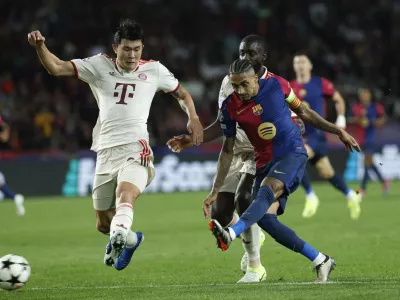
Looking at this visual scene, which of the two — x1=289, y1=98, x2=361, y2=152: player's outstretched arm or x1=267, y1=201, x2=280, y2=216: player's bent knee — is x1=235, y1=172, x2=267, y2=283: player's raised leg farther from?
x1=289, y1=98, x2=361, y2=152: player's outstretched arm

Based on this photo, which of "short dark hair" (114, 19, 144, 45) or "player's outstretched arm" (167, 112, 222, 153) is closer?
"short dark hair" (114, 19, 144, 45)

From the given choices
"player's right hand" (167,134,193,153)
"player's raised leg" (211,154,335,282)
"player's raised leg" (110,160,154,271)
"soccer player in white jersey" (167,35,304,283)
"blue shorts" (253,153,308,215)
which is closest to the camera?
"player's raised leg" (110,160,154,271)

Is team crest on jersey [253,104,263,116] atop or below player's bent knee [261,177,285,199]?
atop

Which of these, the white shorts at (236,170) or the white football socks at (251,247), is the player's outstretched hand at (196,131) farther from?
the white football socks at (251,247)

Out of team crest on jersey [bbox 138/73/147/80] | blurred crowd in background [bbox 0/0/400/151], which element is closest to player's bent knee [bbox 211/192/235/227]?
team crest on jersey [bbox 138/73/147/80]

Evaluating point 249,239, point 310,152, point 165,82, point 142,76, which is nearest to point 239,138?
point 165,82

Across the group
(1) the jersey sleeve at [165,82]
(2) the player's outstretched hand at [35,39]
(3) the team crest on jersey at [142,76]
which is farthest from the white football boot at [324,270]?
(2) the player's outstretched hand at [35,39]

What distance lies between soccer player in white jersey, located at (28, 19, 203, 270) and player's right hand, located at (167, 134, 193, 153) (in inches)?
3.4

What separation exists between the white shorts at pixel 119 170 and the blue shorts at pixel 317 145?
21.0 ft

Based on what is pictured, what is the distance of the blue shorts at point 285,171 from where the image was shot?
7700 millimetres

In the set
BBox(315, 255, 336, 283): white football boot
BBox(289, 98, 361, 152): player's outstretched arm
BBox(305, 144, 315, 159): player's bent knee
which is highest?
BBox(289, 98, 361, 152): player's outstretched arm

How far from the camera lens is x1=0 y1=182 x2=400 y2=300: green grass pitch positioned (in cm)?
743

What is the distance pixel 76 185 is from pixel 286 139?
1350cm

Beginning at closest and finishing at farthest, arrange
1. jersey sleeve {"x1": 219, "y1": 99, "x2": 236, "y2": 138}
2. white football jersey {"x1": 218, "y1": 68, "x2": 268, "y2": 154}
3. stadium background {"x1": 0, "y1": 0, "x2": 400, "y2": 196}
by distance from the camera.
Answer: jersey sleeve {"x1": 219, "y1": 99, "x2": 236, "y2": 138} < white football jersey {"x1": 218, "y1": 68, "x2": 268, "y2": 154} < stadium background {"x1": 0, "y1": 0, "x2": 400, "y2": 196}
